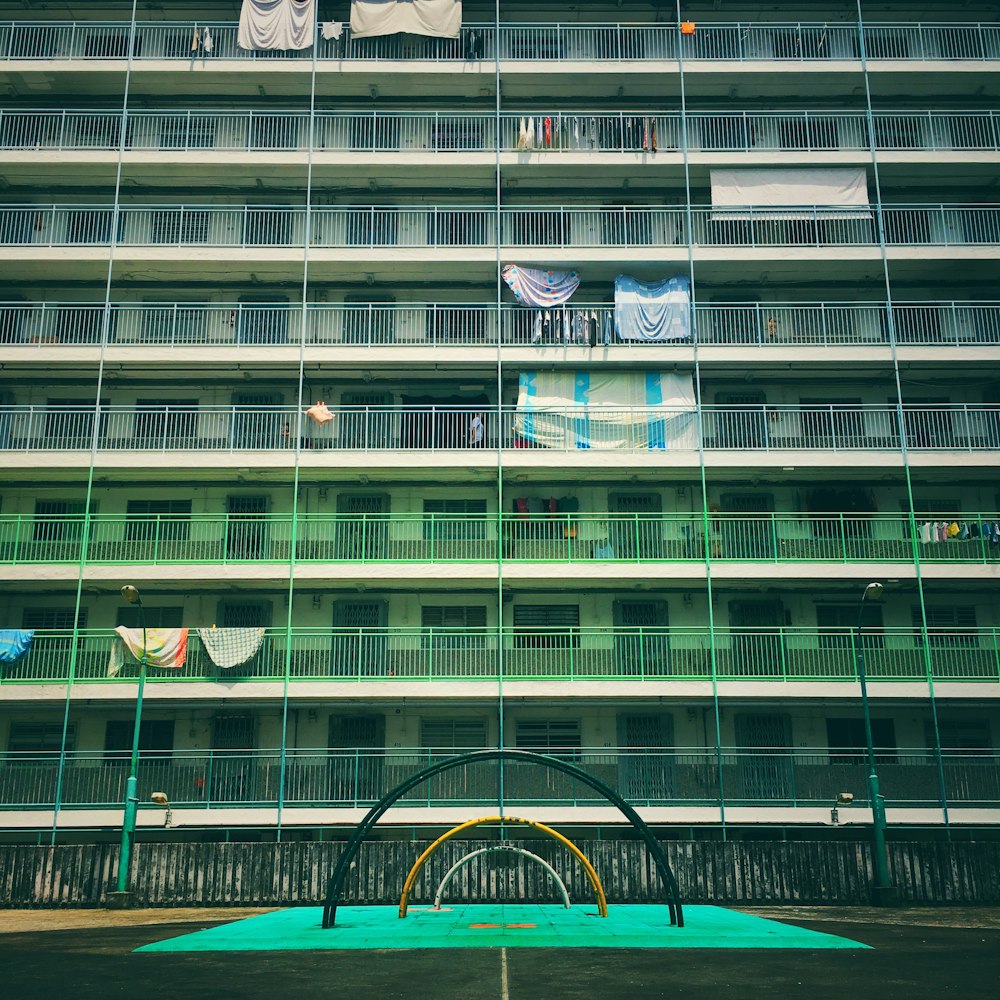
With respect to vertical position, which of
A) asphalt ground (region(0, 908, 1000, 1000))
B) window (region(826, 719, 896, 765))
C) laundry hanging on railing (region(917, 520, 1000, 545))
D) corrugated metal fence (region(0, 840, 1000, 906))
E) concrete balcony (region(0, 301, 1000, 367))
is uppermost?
concrete balcony (region(0, 301, 1000, 367))

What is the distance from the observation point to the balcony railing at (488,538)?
33.7 meters

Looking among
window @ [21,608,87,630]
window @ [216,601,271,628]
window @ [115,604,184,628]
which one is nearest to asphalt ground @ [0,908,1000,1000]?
window @ [216,601,271,628]

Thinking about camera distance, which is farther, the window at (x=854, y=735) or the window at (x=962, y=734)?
the window at (x=962, y=734)

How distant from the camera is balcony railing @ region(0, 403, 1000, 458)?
3478 centimetres

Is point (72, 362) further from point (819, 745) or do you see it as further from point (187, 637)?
point (819, 745)

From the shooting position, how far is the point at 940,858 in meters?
26.1

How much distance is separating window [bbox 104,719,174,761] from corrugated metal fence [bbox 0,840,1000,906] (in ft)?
25.7

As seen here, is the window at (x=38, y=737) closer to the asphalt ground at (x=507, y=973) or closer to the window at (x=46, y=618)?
the window at (x=46, y=618)

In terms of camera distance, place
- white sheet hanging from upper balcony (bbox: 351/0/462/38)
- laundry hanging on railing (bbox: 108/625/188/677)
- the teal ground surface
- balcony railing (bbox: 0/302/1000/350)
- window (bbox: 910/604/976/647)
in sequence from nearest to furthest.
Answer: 1. the teal ground surface
2. laundry hanging on railing (bbox: 108/625/188/677)
3. window (bbox: 910/604/976/647)
4. balcony railing (bbox: 0/302/1000/350)
5. white sheet hanging from upper balcony (bbox: 351/0/462/38)

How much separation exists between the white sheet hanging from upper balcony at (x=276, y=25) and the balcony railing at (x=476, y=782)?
2358 centimetres

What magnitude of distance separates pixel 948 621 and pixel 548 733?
44.8ft

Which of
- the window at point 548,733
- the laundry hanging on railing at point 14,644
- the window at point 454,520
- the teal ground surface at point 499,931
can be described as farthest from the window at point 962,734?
the laundry hanging on railing at point 14,644

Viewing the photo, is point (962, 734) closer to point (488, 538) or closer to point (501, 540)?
point (501, 540)

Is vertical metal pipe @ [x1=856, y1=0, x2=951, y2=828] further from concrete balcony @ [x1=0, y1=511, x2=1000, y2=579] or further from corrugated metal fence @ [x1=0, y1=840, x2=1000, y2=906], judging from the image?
corrugated metal fence @ [x1=0, y1=840, x2=1000, y2=906]
